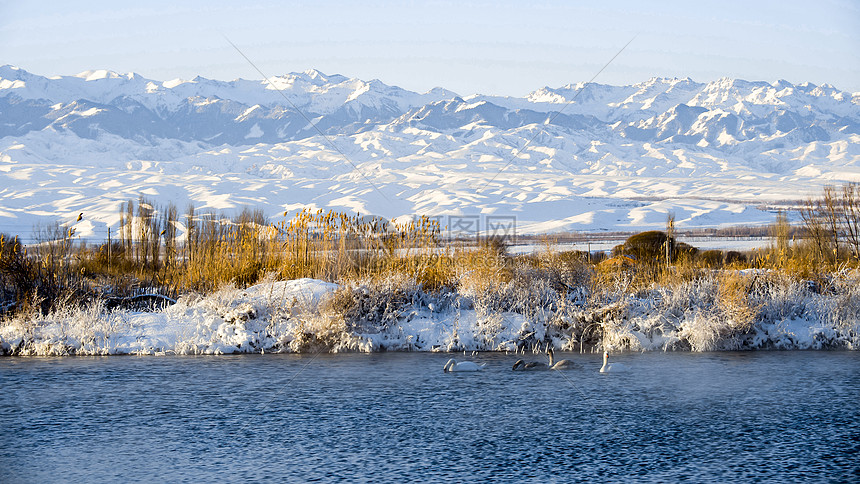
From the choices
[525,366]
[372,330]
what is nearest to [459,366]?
[525,366]

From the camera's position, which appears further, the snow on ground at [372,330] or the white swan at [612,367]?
the snow on ground at [372,330]

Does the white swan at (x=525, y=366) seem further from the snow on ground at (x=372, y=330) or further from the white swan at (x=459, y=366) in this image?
the snow on ground at (x=372, y=330)

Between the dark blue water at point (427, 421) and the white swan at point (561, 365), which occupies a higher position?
the white swan at point (561, 365)

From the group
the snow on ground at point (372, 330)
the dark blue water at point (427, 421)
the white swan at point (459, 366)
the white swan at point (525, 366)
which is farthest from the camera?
the snow on ground at point (372, 330)

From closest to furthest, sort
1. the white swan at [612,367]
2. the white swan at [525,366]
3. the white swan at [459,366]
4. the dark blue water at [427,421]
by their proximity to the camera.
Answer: the dark blue water at [427,421] < the white swan at [612,367] < the white swan at [459,366] < the white swan at [525,366]

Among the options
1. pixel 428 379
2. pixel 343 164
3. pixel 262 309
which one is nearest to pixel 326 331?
pixel 262 309

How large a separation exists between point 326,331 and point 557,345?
Result: 412cm

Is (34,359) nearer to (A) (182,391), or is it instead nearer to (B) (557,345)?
(A) (182,391)

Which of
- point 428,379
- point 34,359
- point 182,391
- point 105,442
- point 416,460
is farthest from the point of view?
point 34,359

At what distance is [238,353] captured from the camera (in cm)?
1591

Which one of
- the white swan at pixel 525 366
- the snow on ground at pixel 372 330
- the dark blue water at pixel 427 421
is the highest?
the snow on ground at pixel 372 330

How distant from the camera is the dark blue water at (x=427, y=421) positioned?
8781 mm

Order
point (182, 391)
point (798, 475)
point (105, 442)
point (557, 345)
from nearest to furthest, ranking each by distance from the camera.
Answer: point (798, 475) → point (105, 442) → point (182, 391) → point (557, 345)

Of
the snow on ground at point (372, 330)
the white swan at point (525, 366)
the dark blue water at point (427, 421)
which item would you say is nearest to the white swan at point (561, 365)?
the white swan at point (525, 366)
